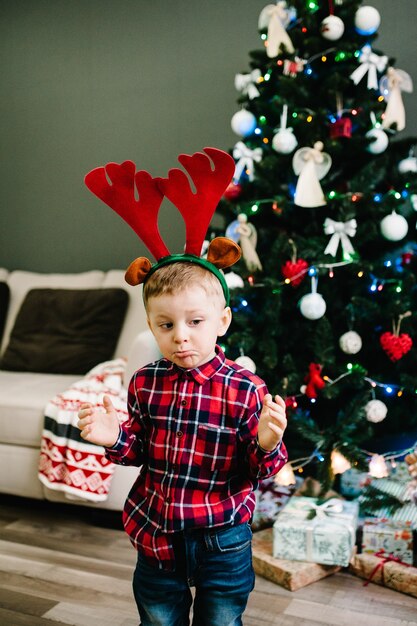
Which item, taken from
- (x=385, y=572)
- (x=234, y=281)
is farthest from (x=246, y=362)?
(x=385, y=572)

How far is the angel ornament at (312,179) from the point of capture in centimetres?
213

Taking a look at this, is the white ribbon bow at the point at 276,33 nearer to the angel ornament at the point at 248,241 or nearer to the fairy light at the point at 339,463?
the angel ornament at the point at 248,241

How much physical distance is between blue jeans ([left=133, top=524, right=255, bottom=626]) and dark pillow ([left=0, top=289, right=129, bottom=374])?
178cm

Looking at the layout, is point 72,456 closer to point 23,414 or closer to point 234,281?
point 23,414

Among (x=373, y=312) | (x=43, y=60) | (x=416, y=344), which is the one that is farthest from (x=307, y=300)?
(x=43, y=60)

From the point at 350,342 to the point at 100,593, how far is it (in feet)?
3.72

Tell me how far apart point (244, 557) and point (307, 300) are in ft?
3.63

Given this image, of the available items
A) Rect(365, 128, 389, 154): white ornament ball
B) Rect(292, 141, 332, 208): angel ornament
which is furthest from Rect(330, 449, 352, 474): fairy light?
Rect(365, 128, 389, 154): white ornament ball

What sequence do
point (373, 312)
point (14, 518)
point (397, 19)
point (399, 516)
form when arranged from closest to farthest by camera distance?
point (399, 516), point (373, 312), point (14, 518), point (397, 19)

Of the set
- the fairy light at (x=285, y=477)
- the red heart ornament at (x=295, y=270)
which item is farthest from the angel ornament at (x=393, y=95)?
the fairy light at (x=285, y=477)

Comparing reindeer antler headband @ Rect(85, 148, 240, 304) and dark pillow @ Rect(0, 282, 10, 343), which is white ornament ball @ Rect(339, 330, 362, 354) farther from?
dark pillow @ Rect(0, 282, 10, 343)

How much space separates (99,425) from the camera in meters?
1.12

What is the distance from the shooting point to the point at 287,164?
229 cm

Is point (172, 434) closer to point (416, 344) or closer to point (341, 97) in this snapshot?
point (416, 344)
